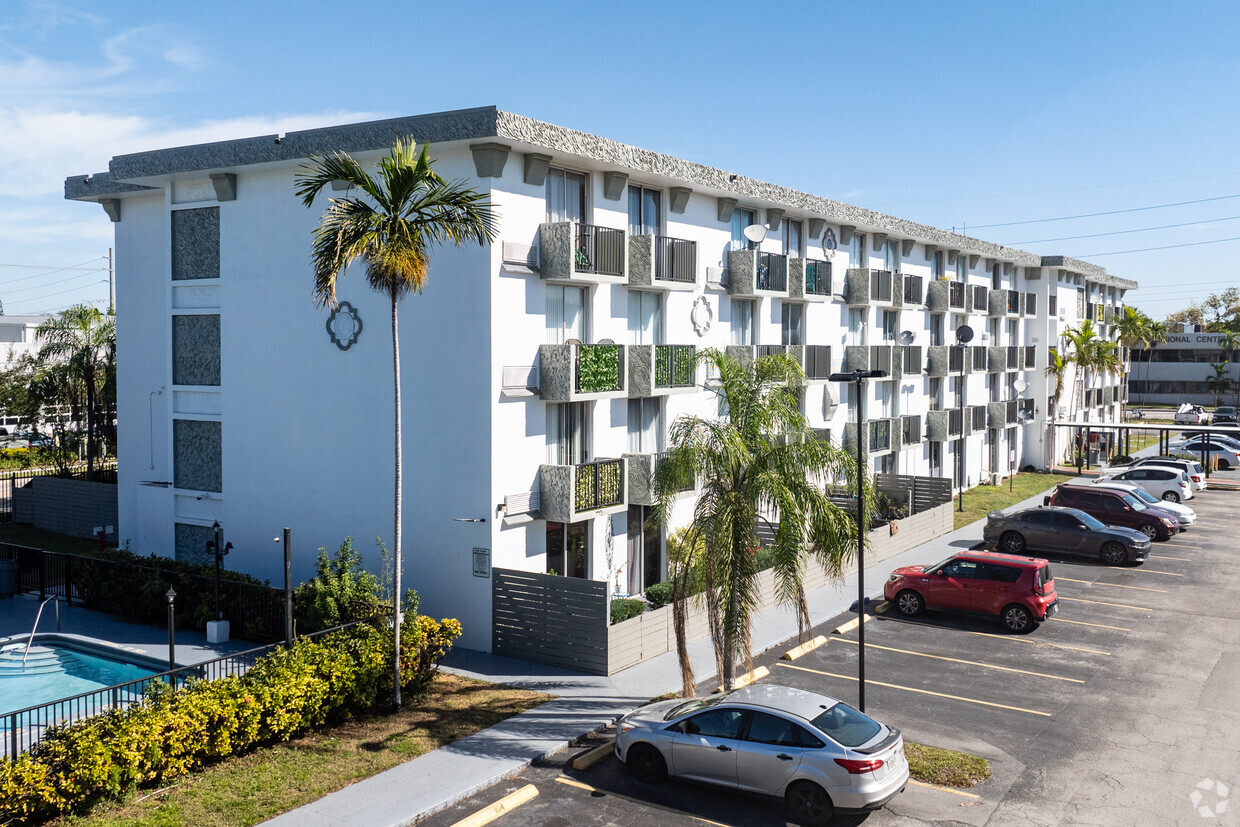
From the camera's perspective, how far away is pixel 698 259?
27.2m

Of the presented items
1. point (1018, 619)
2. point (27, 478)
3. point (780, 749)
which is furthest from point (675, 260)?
point (27, 478)

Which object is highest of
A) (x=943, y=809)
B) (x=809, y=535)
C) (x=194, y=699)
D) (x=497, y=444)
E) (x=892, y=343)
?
(x=892, y=343)

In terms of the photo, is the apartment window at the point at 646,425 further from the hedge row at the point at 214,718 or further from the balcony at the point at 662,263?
the hedge row at the point at 214,718

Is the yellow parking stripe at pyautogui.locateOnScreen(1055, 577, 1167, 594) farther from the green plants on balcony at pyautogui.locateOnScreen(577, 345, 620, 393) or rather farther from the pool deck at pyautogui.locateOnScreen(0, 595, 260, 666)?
the pool deck at pyautogui.locateOnScreen(0, 595, 260, 666)

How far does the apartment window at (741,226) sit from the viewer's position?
30.1 metres

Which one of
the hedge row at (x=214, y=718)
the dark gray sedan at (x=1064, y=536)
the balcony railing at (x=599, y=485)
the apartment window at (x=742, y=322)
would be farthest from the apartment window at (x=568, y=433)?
the dark gray sedan at (x=1064, y=536)

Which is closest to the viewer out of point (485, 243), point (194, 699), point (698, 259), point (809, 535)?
point (194, 699)

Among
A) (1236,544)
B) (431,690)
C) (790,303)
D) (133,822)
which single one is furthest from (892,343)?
(133,822)

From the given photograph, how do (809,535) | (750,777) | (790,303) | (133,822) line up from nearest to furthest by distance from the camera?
(133,822) < (750,777) < (809,535) < (790,303)

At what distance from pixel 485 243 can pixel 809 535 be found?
920 centimetres

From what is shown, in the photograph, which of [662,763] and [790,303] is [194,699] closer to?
[662,763]

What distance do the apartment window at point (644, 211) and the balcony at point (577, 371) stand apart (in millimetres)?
3837

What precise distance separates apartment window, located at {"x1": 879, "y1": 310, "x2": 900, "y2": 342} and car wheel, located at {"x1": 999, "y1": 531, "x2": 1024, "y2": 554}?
10347 mm

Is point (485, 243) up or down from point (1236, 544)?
up
